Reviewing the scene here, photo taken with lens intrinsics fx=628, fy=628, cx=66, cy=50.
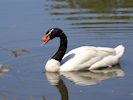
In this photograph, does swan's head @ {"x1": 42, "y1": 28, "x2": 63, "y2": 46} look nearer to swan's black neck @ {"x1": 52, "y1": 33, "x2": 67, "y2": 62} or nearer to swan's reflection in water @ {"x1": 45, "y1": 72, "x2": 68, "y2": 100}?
swan's black neck @ {"x1": 52, "y1": 33, "x2": 67, "y2": 62}

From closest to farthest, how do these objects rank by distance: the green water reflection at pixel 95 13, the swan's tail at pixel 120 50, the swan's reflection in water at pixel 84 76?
the swan's reflection in water at pixel 84 76 < the swan's tail at pixel 120 50 < the green water reflection at pixel 95 13

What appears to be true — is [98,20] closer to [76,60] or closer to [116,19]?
[116,19]

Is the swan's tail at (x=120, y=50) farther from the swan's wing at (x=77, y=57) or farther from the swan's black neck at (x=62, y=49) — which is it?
the swan's black neck at (x=62, y=49)

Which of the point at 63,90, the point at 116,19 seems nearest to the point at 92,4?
the point at 116,19

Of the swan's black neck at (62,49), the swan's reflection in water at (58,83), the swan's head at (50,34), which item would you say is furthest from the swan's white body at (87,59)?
the swan's head at (50,34)

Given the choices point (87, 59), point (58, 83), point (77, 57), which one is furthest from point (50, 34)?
point (58, 83)

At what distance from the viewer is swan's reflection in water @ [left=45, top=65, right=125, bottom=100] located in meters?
12.5

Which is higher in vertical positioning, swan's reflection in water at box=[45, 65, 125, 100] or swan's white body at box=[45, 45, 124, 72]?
swan's white body at box=[45, 45, 124, 72]

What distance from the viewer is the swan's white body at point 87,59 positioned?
13391 millimetres

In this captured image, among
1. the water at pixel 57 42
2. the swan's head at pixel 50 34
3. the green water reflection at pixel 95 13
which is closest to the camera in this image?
the water at pixel 57 42

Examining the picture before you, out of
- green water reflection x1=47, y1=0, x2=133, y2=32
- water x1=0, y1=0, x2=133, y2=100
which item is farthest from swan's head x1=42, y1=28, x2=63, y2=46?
green water reflection x1=47, y1=0, x2=133, y2=32

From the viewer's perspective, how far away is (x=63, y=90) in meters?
12.1

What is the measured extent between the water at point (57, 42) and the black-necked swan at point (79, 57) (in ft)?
0.65

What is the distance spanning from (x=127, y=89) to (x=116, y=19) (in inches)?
237
